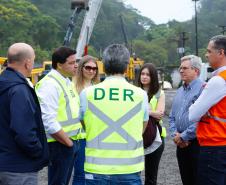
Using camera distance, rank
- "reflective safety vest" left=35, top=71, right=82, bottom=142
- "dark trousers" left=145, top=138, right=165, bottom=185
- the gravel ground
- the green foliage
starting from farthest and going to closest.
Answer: the green foliage < the gravel ground < "dark trousers" left=145, top=138, right=165, bottom=185 < "reflective safety vest" left=35, top=71, right=82, bottom=142

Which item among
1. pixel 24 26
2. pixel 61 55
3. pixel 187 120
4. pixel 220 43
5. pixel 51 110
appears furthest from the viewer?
pixel 24 26

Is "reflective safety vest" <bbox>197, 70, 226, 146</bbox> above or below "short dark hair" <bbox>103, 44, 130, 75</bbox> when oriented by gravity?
below

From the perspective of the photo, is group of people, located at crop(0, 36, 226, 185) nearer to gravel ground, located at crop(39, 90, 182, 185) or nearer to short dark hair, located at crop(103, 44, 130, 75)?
short dark hair, located at crop(103, 44, 130, 75)

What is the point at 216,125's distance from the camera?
4.36 m

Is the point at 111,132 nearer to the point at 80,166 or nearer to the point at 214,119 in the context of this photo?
the point at 214,119

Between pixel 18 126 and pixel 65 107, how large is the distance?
3.83 ft

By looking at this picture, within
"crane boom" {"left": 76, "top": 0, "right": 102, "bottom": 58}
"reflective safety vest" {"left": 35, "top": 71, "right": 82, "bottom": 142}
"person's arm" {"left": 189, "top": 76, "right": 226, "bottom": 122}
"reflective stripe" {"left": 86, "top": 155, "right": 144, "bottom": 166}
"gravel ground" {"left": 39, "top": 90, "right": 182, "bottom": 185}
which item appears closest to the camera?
"reflective stripe" {"left": 86, "top": 155, "right": 144, "bottom": 166}

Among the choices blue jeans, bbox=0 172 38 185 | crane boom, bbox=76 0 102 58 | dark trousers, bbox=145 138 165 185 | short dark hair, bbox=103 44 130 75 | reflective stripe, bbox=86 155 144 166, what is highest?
crane boom, bbox=76 0 102 58

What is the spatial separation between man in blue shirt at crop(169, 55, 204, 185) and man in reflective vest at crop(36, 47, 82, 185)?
1.10 m

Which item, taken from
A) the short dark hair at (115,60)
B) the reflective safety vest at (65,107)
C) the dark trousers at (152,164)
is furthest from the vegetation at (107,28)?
the short dark hair at (115,60)

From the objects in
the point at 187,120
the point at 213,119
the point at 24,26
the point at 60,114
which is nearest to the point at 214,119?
the point at 213,119

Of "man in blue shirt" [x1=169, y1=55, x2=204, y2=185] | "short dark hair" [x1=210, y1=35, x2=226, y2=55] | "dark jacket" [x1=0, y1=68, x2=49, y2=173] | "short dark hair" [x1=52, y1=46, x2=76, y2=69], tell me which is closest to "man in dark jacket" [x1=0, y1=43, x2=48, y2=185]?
"dark jacket" [x1=0, y1=68, x2=49, y2=173]

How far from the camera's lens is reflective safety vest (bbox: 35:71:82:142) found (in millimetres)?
4766

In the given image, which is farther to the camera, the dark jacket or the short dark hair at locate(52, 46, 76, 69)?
the short dark hair at locate(52, 46, 76, 69)
